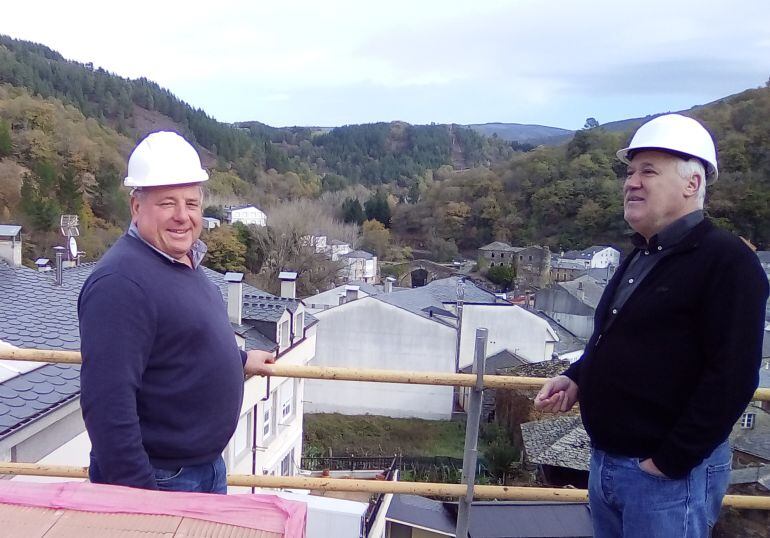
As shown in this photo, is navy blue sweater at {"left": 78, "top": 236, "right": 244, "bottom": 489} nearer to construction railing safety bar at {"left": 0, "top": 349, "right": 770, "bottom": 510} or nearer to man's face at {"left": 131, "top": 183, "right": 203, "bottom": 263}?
man's face at {"left": 131, "top": 183, "right": 203, "bottom": 263}

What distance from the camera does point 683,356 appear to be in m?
1.80

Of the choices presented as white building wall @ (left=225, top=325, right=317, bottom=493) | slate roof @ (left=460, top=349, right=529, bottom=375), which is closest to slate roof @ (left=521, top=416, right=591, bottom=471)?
slate roof @ (left=460, top=349, right=529, bottom=375)

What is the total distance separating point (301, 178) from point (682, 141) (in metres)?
87.2

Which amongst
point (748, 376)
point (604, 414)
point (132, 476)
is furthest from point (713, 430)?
point (132, 476)

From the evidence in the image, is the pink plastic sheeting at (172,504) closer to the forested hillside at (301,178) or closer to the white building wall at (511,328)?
the white building wall at (511,328)

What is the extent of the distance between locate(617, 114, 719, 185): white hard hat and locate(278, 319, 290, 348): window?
1174 cm

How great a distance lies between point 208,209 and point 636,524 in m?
52.9

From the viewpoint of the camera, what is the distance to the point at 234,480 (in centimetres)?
255

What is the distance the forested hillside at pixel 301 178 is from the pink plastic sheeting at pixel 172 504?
1149 inches

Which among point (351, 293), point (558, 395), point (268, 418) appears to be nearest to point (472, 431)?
point (558, 395)

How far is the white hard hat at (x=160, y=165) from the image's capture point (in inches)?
72.0

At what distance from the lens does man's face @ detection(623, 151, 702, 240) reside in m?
1.88

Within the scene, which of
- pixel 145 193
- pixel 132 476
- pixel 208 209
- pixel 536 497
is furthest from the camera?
pixel 208 209

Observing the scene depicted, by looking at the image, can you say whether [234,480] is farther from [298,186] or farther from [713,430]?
[298,186]
